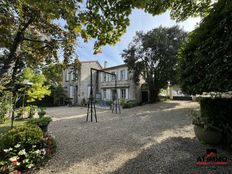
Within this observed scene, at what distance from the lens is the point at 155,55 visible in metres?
16.6

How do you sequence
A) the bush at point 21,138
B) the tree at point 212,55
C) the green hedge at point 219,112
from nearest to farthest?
the tree at point 212,55 → the bush at point 21,138 → the green hedge at point 219,112

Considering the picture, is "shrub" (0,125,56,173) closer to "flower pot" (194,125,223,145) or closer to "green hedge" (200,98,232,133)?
"flower pot" (194,125,223,145)

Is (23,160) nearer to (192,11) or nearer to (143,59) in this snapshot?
(192,11)

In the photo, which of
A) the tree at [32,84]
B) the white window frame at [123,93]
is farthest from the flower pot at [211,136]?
the white window frame at [123,93]

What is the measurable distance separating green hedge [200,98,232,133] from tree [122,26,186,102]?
11873 mm

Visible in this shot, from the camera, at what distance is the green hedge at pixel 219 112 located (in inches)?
161

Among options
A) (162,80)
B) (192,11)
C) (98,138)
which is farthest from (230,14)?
(162,80)

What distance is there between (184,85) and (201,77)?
75 centimetres

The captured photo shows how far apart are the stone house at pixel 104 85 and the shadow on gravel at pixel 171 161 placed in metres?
14.4

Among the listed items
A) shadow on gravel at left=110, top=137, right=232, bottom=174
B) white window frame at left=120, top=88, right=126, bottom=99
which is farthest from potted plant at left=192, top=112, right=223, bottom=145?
white window frame at left=120, top=88, right=126, bottom=99

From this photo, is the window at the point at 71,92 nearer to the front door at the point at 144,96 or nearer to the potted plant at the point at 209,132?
the front door at the point at 144,96

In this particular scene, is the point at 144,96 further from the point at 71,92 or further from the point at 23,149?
the point at 23,149

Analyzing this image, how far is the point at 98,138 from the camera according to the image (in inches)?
223

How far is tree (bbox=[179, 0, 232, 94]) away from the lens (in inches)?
112
